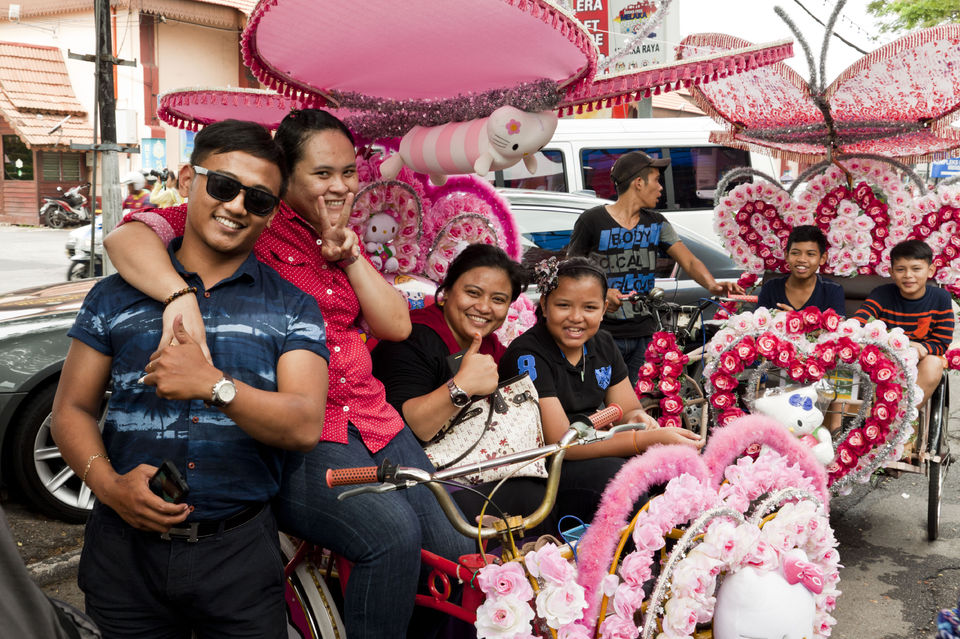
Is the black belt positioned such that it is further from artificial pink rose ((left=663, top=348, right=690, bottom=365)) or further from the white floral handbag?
artificial pink rose ((left=663, top=348, right=690, bottom=365))

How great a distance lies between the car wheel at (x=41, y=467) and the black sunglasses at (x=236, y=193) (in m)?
3.00

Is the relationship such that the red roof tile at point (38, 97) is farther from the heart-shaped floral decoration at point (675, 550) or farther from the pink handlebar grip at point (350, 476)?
the heart-shaped floral decoration at point (675, 550)

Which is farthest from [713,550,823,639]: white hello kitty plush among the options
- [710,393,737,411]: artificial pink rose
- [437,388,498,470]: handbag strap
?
[710,393,737,411]: artificial pink rose

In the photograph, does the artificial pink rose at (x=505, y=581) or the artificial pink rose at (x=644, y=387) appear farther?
the artificial pink rose at (x=644, y=387)

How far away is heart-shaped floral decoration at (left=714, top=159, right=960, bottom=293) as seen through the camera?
16.5 feet

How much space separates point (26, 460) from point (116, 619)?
288 centimetres

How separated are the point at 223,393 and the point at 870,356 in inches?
130

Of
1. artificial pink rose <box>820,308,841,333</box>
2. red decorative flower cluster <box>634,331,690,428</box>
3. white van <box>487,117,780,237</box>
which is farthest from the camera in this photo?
white van <box>487,117,780,237</box>

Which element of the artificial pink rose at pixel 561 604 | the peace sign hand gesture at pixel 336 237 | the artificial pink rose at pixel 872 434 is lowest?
the artificial pink rose at pixel 872 434

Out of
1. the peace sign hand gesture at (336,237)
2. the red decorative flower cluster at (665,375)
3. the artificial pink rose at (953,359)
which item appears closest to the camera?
the peace sign hand gesture at (336,237)

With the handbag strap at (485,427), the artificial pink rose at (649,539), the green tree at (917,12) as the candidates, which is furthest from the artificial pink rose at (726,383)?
the green tree at (917,12)

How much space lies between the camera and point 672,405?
4.12 meters

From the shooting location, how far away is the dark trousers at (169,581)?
1831mm

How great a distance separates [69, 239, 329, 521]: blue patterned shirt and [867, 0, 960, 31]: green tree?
20.5m
